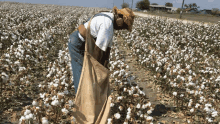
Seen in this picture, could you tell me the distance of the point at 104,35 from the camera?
8.50 feet

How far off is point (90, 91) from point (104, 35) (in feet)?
3.05

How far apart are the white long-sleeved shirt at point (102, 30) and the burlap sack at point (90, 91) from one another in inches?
4.5

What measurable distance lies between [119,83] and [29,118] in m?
2.44

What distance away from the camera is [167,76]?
5.02 m

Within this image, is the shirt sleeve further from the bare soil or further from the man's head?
the bare soil

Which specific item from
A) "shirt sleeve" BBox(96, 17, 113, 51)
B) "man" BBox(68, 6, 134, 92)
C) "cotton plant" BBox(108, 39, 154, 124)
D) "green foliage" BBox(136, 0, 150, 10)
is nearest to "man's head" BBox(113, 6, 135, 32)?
"man" BBox(68, 6, 134, 92)

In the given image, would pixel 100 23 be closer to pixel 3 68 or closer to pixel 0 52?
pixel 3 68

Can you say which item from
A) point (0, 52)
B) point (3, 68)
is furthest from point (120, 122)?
point (0, 52)

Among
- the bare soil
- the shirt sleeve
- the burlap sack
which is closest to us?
the shirt sleeve

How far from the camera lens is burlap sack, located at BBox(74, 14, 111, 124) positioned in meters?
2.72

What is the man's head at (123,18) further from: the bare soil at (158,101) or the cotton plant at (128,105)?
the bare soil at (158,101)

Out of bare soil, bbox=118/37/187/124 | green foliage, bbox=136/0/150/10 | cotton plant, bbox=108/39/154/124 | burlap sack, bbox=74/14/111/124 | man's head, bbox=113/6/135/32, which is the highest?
green foliage, bbox=136/0/150/10

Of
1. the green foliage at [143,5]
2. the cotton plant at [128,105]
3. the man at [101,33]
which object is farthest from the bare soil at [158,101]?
the green foliage at [143,5]

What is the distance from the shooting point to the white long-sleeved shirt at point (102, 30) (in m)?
2.59
